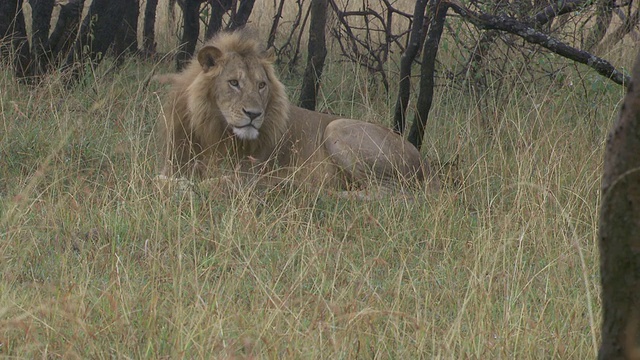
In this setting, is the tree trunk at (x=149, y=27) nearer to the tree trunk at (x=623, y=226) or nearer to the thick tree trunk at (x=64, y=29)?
the thick tree trunk at (x=64, y=29)

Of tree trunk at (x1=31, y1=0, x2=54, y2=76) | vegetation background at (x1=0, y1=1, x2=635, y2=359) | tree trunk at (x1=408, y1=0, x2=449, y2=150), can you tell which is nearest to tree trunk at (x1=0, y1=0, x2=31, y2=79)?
tree trunk at (x1=31, y1=0, x2=54, y2=76)

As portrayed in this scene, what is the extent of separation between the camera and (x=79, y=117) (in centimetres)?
632

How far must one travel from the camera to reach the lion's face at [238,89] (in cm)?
556

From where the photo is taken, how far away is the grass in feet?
10.3

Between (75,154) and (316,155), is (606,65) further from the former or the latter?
(75,154)

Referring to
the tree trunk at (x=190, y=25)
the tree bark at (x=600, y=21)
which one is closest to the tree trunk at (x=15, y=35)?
the tree trunk at (x=190, y=25)

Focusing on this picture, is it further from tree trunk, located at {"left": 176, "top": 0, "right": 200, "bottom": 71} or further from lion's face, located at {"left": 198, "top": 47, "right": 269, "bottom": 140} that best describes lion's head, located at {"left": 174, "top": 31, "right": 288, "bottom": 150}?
tree trunk, located at {"left": 176, "top": 0, "right": 200, "bottom": 71}

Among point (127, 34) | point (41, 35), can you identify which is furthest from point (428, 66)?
point (127, 34)

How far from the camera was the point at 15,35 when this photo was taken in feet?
24.2

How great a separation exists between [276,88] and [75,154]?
1226mm

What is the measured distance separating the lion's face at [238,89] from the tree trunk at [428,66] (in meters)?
1.09

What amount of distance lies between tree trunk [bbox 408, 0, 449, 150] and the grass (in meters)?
0.23

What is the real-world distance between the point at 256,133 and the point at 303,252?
1.75 m

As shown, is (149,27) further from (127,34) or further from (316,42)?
(316,42)
